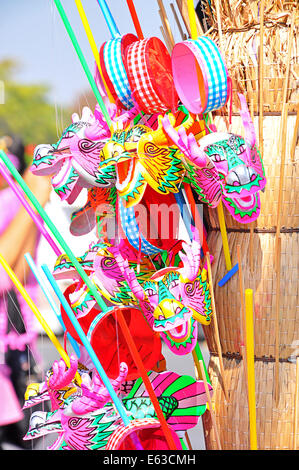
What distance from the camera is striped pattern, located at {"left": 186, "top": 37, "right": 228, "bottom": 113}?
3.06 feet

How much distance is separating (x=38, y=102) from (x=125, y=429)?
79cm

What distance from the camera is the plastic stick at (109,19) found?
3.58 ft

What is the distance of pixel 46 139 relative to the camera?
1369 millimetres

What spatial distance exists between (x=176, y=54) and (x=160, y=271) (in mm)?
360

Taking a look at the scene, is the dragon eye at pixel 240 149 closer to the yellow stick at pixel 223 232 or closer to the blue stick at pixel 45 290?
the yellow stick at pixel 223 232

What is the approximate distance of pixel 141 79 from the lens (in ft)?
3.30

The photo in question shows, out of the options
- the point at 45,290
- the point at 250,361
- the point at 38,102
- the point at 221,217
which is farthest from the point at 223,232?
the point at 38,102

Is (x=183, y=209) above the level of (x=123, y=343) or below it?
above

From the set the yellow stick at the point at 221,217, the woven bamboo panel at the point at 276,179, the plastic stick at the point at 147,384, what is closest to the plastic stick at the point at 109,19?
the yellow stick at the point at 221,217

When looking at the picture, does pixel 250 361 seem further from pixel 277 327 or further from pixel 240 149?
pixel 240 149

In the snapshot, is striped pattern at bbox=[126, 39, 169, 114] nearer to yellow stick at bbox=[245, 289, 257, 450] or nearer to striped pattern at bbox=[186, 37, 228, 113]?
striped pattern at bbox=[186, 37, 228, 113]

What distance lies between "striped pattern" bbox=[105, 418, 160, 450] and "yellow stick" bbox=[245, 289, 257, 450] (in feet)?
0.53

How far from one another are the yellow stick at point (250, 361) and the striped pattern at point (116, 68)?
41 cm
